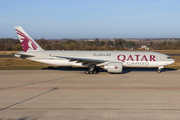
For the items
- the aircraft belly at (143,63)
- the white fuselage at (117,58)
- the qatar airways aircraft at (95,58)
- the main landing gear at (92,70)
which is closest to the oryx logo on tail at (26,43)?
the qatar airways aircraft at (95,58)

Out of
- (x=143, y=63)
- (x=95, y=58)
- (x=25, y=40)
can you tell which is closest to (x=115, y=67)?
(x=95, y=58)

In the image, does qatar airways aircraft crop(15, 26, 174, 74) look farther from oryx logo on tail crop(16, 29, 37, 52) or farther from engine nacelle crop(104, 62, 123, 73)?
engine nacelle crop(104, 62, 123, 73)

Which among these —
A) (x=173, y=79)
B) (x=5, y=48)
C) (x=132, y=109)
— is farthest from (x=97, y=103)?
(x=5, y=48)

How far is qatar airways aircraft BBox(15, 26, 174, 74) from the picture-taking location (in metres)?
26.8

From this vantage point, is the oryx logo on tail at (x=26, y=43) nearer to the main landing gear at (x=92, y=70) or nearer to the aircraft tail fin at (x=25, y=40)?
the aircraft tail fin at (x=25, y=40)

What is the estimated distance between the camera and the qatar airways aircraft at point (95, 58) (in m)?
26.8

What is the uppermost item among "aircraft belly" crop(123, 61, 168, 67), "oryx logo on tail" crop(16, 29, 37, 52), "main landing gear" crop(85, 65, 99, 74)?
"oryx logo on tail" crop(16, 29, 37, 52)

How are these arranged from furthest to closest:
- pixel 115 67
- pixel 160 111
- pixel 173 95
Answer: pixel 115 67
pixel 173 95
pixel 160 111

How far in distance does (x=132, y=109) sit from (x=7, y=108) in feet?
30.6

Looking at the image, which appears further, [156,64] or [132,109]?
[156,64]

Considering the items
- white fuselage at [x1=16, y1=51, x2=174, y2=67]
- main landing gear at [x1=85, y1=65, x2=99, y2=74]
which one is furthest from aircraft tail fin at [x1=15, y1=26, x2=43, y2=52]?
main landing gear at [x1=85, y1=65, x2=99, y2=74]

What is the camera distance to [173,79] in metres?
23.3

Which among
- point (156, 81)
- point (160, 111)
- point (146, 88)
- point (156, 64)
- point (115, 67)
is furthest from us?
point (156, 64)

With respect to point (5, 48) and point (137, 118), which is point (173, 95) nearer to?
point (137, 118)
